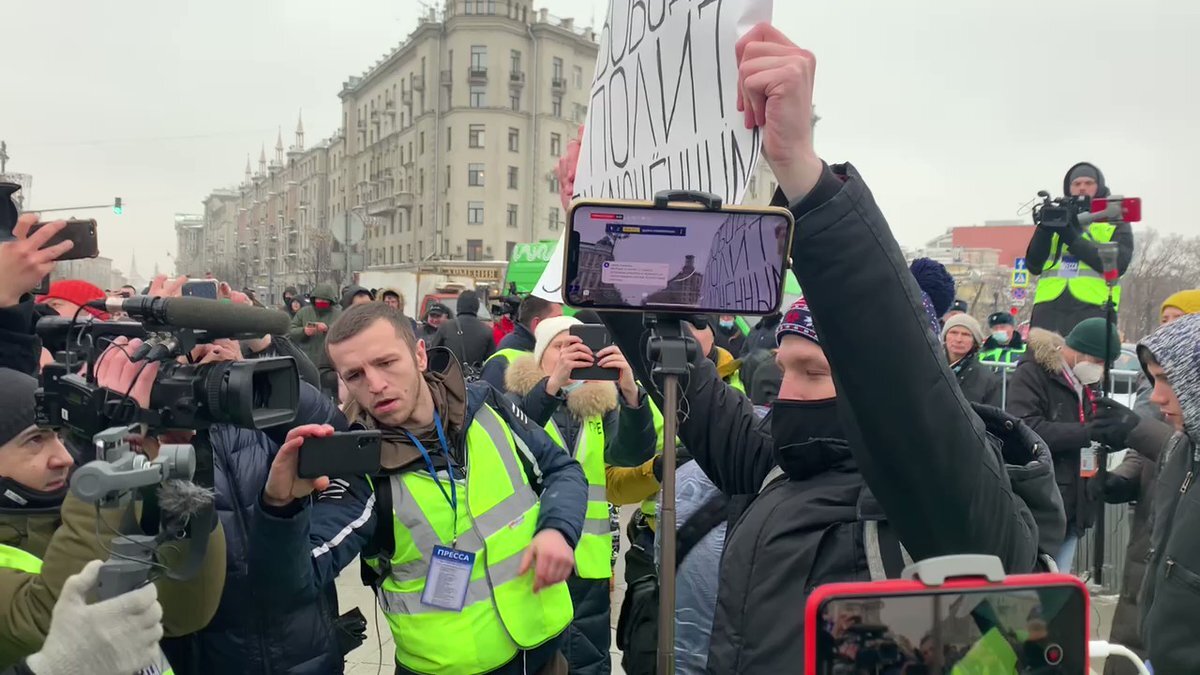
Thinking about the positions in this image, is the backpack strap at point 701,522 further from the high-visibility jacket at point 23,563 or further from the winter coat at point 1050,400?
the winter coat at point 1050,400

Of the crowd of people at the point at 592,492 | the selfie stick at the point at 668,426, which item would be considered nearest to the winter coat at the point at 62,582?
the crowd of people at the point at 592,492

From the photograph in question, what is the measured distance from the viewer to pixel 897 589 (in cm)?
79

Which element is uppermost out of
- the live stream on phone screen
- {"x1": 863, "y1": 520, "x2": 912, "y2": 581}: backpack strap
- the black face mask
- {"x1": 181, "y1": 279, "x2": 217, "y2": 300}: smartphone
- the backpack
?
the live stream on phone screen

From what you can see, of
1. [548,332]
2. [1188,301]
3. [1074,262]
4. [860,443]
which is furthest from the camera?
[1074,262]

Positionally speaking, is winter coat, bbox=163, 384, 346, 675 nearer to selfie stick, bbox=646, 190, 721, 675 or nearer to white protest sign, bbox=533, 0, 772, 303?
white protest sign, bbox=533, 0, 772, 303

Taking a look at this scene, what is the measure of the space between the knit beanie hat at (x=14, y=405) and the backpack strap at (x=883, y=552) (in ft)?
7.14

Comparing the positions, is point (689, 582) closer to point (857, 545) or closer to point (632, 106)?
point (857, 545)

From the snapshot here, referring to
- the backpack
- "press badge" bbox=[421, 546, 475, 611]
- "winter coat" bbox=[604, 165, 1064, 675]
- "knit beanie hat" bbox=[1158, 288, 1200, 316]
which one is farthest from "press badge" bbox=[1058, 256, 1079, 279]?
"press badge" bbox=[421, 546, 475, 611]

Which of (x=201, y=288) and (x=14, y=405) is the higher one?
(x=201, y=288)

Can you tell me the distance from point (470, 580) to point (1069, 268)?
660cm

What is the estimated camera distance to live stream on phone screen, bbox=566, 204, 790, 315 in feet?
4.84

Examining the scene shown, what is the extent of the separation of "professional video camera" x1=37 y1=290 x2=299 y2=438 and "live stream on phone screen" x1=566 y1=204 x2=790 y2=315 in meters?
0.70

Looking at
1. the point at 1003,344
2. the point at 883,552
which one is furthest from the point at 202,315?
the point at 1003,344

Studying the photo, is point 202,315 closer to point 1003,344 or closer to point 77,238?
point 77,238
